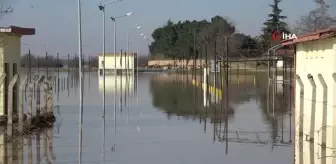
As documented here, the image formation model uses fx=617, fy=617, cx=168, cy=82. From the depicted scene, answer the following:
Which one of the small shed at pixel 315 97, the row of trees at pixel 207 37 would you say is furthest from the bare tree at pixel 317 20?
the small shed at pixel 315 97

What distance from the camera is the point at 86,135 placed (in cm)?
2023

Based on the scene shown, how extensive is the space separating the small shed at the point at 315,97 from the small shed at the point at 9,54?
10513 mm

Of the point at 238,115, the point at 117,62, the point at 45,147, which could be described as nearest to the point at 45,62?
the point at 117,62

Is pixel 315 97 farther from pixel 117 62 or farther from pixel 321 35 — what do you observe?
pixel 117 62

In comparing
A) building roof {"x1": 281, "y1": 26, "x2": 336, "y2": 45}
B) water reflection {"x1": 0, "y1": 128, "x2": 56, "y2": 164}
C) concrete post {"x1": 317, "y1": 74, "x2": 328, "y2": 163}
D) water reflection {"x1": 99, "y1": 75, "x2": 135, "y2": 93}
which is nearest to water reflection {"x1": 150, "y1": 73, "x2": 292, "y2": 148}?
concrete post {"x1": 317, "y1": 74, "x2": 328, "y2": 163}

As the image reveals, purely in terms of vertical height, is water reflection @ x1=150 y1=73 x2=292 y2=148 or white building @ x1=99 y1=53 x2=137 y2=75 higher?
white building @ x1=99 y1=53 x2=137 y2=75

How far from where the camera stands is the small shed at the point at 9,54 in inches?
894

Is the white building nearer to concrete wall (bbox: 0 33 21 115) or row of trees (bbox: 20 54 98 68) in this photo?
row of trees (bbox: 20 54 98 68)

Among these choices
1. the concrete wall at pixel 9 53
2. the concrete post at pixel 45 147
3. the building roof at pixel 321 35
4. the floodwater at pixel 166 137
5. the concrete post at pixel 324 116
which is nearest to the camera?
the building roof at pixel 321 35

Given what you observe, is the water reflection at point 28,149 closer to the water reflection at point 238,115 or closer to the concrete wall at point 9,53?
the concrete wall at point 9,53

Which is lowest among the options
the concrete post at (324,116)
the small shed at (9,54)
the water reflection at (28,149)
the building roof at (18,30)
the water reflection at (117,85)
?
the water reflection at (28,149)

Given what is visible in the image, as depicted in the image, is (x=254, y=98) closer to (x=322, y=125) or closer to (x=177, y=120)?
(x=177, y=120)

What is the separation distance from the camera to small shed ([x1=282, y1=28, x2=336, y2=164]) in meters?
14.1

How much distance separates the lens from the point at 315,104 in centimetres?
1627
